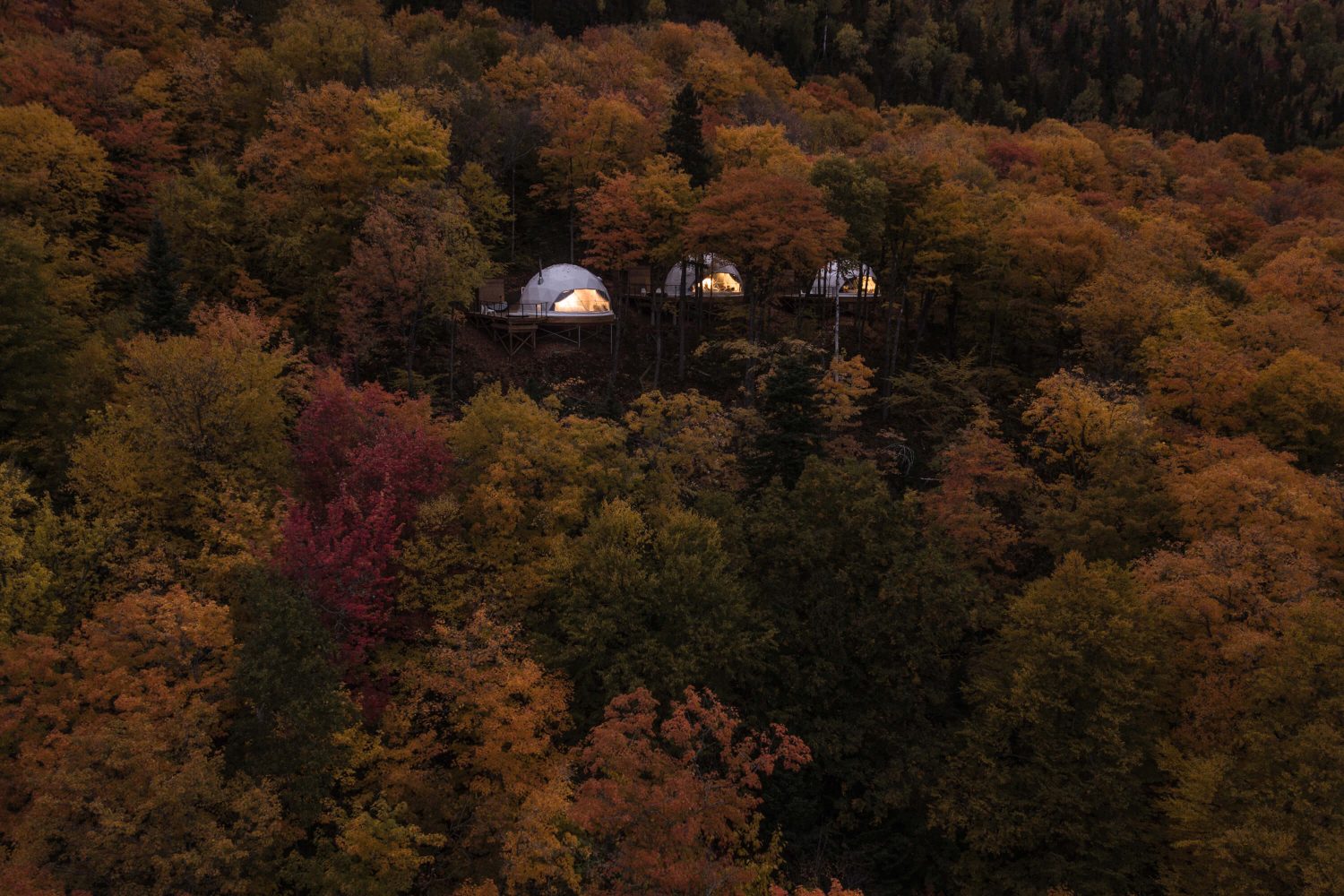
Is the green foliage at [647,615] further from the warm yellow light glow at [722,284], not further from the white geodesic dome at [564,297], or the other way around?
the warm yellow light glow at [722,284]

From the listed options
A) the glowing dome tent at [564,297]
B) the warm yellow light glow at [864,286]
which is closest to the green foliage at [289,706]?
the glowing dome tent at [564,297]

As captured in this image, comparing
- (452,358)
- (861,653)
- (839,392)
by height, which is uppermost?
(452,358)

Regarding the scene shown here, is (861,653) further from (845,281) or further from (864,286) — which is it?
(845,281)

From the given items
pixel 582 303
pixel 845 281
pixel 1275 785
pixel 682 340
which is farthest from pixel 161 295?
pixel 1275 785

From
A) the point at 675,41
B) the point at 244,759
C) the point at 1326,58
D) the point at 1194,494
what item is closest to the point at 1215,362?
the point at 1194,494

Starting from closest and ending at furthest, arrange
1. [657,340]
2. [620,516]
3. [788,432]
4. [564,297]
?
1. [620,516]
2. [788,432]
3. [657,340]
4. [564,297]

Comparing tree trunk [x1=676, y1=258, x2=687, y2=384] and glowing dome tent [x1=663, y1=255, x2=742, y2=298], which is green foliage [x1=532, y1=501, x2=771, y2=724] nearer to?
tree trunk [x1=676, y1=258, x2=687, y2=384]
